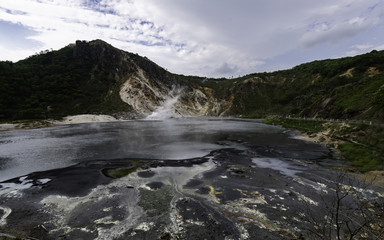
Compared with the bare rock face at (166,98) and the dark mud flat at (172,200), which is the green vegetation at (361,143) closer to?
the dark mud flat at (172,200)

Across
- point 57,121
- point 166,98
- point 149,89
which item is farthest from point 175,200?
point 166,98

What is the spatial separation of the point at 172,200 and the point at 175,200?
0.23m

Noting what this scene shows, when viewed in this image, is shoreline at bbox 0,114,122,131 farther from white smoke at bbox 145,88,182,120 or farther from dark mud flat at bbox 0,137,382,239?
dark mud flat at bbox 0,137,382,239

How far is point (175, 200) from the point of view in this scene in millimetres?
14594

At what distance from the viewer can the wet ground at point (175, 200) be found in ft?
36.5

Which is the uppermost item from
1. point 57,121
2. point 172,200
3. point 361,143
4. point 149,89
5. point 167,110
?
point 149,89

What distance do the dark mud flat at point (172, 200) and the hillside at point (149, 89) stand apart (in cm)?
4891

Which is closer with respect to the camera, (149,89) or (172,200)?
(172,200)

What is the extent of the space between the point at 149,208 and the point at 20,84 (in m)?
136

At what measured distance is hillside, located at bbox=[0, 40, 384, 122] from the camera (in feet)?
278

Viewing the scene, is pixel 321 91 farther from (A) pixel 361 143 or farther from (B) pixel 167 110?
(B) pixel 167 110

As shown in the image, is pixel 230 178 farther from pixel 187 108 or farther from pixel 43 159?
pixel 187 108

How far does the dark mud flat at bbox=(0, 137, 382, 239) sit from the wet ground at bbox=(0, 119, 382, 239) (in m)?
0.06

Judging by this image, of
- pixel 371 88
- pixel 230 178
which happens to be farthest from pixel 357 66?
pixel 230 178
